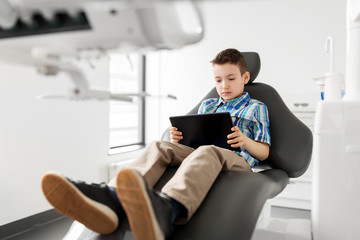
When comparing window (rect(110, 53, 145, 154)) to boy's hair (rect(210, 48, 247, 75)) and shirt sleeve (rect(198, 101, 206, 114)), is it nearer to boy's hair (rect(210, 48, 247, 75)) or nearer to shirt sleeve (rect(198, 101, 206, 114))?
shirt sleeve (rect(198, 101, 206, 114))

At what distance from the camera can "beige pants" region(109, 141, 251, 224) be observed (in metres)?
0.87

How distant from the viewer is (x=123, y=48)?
462 millimetres

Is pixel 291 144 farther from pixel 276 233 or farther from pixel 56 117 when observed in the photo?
pixel 56 117

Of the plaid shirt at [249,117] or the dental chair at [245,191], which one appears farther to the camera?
the plaid shirt at [249,117]

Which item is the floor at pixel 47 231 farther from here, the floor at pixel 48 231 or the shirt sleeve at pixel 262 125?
the shirt sleeve at pixel 262 125

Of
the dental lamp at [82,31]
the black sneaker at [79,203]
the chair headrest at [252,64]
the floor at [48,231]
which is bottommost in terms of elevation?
the floor at [48,231]

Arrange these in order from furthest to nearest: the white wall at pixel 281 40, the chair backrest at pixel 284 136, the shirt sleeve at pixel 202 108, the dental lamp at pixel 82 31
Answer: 1. the white wall at pixel 281 40
2. the shirt sleeve at pixel 202 108
3. the chair backrest at pixel 284 136
4. the dental lamp at pixel 82 31

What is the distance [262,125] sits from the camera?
1.30 metres

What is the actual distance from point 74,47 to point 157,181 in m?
0.72

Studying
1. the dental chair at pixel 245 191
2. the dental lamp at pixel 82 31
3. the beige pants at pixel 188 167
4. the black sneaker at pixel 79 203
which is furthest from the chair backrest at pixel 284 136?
the dental lamp at pixel 82 31

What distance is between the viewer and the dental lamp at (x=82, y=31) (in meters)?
0.42

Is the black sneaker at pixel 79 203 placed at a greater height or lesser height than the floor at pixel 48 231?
greater

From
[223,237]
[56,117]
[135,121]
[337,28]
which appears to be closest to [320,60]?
[337,28]

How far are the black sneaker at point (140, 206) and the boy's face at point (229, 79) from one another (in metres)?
0.73
